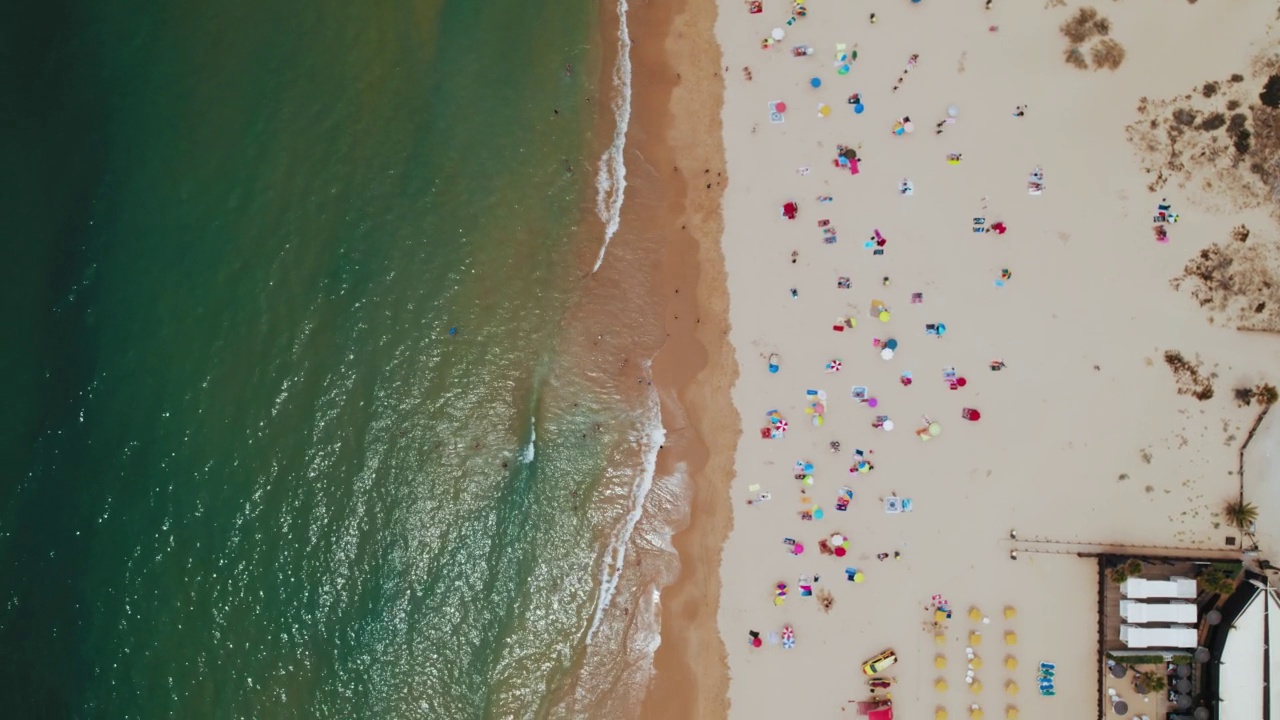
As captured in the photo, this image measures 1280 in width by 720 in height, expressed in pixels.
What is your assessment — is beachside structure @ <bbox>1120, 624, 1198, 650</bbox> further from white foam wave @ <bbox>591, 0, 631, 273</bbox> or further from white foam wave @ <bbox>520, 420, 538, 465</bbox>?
white foam wave @ <bbox>591, 0, 631, 273</bbox>

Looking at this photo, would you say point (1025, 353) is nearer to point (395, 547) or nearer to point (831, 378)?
point (831, 378)

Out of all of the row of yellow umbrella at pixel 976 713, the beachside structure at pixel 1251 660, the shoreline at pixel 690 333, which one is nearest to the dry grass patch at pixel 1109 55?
the shoreline at pixel 690 333

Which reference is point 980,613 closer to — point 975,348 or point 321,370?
point 975,348

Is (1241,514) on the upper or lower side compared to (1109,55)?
lower

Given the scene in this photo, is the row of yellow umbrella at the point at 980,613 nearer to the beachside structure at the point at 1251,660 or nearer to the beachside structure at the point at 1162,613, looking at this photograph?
the beachside structure at the point at 1162,613

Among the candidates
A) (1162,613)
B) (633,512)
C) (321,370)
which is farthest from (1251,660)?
(321,370)

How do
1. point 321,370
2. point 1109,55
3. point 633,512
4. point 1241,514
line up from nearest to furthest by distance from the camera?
point 1241,514 → point 1109,55 → point 633,512 → point 321,370

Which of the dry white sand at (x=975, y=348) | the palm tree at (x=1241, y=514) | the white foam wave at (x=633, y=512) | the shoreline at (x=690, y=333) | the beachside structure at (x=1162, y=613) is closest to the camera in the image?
the beachside structure at (x=1162, y=613)
